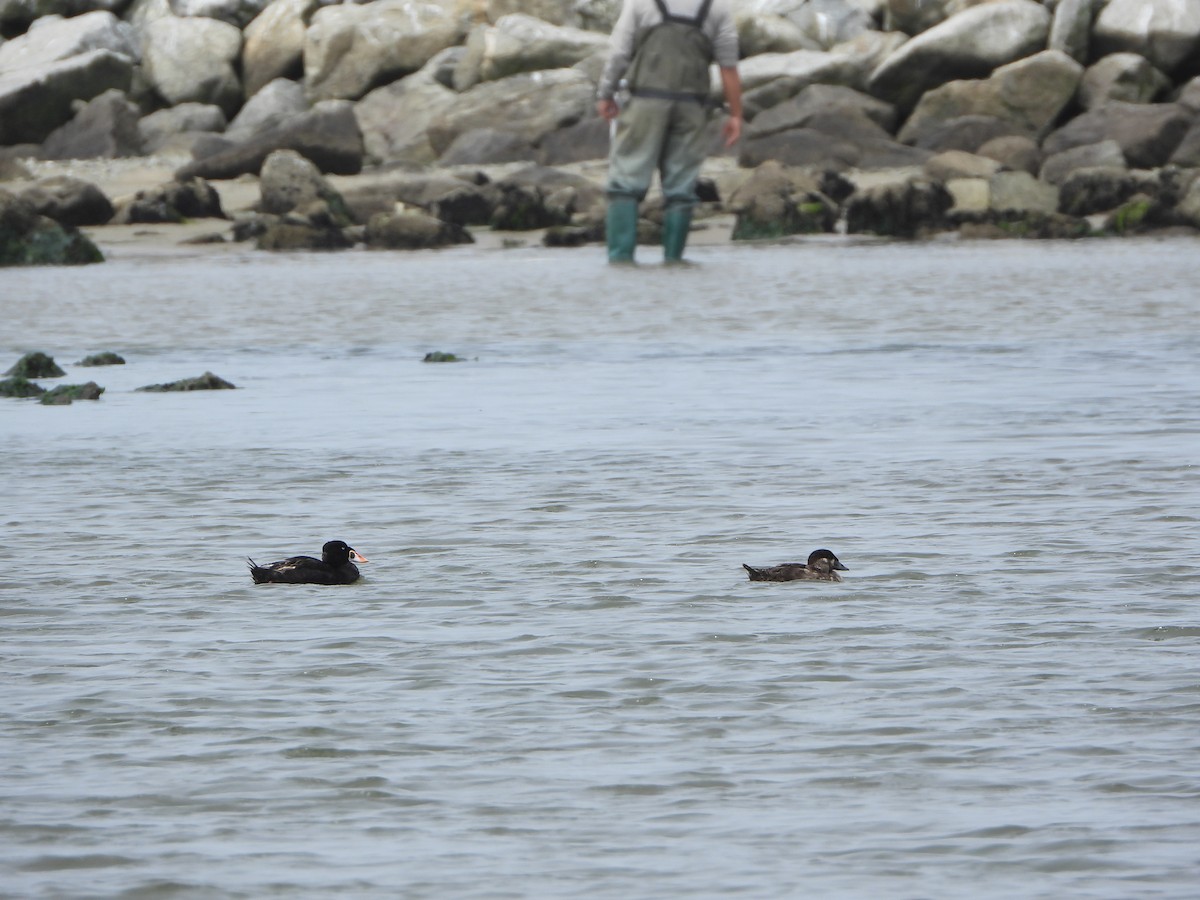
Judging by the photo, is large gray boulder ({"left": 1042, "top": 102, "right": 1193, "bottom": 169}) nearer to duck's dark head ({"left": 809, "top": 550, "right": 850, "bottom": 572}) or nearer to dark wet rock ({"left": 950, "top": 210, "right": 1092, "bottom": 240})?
dark wet rock ({"left": 950, "top": 210, "right": 1092, "bottom": 240})

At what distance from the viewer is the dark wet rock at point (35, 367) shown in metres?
11.8

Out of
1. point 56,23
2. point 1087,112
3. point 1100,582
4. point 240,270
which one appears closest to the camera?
point 1100,582

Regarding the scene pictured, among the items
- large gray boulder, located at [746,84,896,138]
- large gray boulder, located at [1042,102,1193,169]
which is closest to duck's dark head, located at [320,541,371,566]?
large gray boulder, located at [1042,102,1193,169]

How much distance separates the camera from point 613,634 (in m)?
5.66

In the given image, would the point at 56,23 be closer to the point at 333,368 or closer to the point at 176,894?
the point at 333,368

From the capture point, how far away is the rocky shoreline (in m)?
25.8

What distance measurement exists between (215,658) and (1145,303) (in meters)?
11.2

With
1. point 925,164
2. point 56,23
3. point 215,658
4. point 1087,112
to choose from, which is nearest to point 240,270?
point 925,164

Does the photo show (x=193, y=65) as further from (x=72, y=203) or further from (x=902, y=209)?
(x=902, y=209)

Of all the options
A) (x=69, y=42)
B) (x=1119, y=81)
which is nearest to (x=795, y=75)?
(x=1119, y=81)

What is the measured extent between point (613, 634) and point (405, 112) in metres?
31.9

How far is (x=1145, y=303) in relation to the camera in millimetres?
15578

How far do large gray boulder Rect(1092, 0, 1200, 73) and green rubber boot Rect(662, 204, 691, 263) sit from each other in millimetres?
14839

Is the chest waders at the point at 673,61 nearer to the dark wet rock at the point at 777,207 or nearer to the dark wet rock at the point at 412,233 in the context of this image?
the dark wet rock at the point at 777,207
